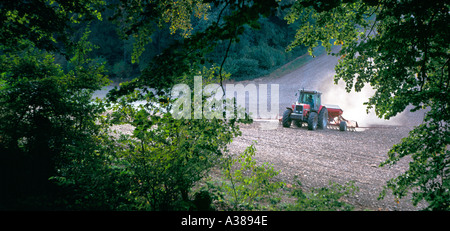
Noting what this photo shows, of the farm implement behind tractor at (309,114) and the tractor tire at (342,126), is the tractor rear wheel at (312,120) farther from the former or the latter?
the tractor tire at (342,126)

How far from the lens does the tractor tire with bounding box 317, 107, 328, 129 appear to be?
42.4 feet

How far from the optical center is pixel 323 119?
13.0 m

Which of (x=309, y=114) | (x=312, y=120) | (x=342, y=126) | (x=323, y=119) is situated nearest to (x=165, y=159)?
(x=312, y=120)

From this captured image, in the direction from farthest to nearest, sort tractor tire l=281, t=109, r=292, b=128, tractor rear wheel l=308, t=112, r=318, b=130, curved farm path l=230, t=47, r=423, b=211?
1. tractor tire l=281, t=109, r=292, b=128
2. tractor rear wheel l=308, t=112, r=318, b=130
3. curved farm path l=230, t=47, r=423, b=211

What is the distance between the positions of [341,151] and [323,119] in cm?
355

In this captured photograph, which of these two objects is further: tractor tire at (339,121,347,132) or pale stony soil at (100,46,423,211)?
tractor tire at (339,121,347,132)

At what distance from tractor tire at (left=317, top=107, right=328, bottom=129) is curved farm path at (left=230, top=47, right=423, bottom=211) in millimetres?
434

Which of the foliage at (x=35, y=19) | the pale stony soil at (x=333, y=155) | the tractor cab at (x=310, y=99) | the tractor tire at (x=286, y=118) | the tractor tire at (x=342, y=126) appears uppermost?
the foliage at (x=35, y=19)

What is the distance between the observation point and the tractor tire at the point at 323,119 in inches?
509

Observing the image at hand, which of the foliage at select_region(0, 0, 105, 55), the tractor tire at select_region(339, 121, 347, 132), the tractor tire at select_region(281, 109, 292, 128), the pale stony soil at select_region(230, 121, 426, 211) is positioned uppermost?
the foliage at select_region(0, 0, 105, 55)

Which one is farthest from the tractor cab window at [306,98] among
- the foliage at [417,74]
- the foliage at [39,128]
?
the foliage at [39,128]

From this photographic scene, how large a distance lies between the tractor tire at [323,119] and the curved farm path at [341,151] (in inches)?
17.1

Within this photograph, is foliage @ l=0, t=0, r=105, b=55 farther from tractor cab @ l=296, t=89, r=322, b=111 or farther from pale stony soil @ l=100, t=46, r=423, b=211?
tractor cab @ l=296, t=89, r=322, b=111

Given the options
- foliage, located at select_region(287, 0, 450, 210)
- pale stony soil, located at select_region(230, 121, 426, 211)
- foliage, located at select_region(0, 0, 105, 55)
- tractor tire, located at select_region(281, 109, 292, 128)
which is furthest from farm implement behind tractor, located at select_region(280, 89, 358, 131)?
foliage, located at select_region(0, 0, 105, 55)
